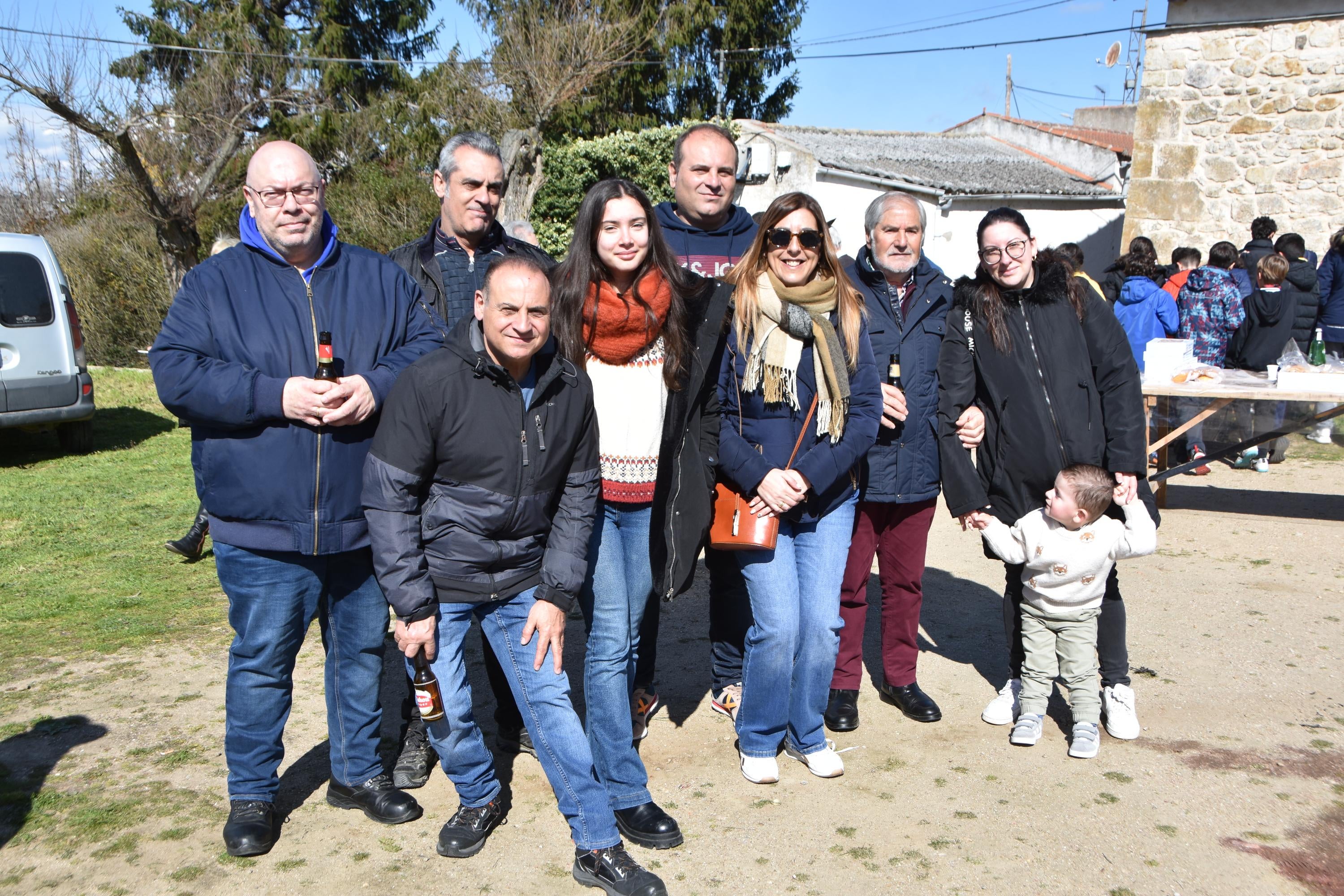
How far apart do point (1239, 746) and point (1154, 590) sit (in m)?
2.01

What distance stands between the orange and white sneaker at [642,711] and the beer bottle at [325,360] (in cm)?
176

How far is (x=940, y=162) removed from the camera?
21016mm

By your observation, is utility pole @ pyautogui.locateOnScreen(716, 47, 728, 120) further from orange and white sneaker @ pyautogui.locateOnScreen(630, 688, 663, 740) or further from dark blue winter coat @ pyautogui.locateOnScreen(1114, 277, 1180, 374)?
orange and white sneaker @ pyautogui.locateOnScreen(630, 688, 663, 740)

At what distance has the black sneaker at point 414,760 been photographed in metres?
3.63

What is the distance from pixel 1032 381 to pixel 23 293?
941 cm

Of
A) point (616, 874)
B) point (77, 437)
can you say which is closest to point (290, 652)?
point (616, 874)

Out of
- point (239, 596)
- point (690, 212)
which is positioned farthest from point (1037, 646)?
point (239, 596)

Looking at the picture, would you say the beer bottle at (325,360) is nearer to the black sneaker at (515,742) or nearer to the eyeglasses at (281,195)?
the eyeglasses at (281,195)

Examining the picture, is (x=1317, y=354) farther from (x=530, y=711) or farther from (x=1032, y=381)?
(x=530, y=711)

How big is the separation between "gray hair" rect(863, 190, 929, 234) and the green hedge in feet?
48.4

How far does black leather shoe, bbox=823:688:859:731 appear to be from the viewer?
13.4ft

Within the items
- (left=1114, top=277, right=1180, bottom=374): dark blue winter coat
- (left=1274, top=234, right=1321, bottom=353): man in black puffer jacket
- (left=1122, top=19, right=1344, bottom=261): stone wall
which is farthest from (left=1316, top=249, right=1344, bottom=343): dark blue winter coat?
(left=1122, top=19, right=1344, bottom=261): stone wall

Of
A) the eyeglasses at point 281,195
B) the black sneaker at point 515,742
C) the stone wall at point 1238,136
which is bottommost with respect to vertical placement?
the black sneaker at point 515,742

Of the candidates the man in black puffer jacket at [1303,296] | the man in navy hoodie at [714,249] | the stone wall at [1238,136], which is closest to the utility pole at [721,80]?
the stone wall at [1238,136]
